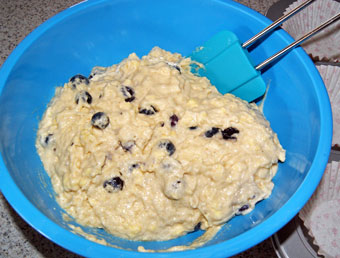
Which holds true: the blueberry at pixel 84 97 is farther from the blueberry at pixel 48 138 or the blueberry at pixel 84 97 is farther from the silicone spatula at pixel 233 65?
the silicone spatula at pixel 233 65

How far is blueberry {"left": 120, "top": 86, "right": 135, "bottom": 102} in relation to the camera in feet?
4.11

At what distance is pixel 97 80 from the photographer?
140 cm

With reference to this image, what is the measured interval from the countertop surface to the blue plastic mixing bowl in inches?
11.5

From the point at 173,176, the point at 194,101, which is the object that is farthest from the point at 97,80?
the point at 173,176

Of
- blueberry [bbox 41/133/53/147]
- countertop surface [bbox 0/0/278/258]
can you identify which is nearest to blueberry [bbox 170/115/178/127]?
blueberry [bbox 41/133/53/147]

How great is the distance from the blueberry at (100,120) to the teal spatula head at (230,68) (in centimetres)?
50

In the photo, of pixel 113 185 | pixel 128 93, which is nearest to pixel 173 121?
pixel 128 93

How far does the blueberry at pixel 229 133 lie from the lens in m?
1.20

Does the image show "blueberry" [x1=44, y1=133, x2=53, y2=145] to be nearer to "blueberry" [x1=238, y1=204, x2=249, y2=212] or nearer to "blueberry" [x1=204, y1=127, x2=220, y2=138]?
"blueberry" [x1=204, y1=127, x2=220, y2=138]

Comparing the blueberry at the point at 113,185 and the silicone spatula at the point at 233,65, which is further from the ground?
the silicone spatula at the point at 233,65

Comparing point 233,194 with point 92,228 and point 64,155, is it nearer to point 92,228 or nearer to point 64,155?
point 92,228

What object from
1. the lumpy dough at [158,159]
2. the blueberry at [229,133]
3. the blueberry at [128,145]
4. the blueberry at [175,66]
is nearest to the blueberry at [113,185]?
the lumpy dough at [158,159]

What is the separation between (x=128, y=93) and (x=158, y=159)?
282mm

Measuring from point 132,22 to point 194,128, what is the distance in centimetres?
60
